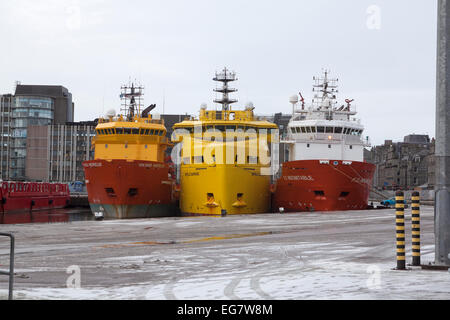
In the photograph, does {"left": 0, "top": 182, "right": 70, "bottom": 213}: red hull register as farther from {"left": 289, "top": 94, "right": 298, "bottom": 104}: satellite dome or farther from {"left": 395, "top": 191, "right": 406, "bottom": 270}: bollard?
{"left": 395, "top": 191, "right": 406, "bottom": 270}: bollard

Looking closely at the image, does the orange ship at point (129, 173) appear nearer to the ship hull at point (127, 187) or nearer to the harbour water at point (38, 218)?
the ship hull at point (127, 187)

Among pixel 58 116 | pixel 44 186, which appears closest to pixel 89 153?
pixel 58 116

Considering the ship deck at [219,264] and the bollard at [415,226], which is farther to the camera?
the bollard at [415,226]

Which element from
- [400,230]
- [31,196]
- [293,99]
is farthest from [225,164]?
[31,196]

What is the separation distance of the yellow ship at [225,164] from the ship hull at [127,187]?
2.13m

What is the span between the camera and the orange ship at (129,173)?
4256cm

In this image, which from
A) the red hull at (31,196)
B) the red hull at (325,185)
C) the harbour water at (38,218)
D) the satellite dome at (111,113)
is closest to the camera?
the red hull at (325,185)

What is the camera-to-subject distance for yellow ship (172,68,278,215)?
130 ft

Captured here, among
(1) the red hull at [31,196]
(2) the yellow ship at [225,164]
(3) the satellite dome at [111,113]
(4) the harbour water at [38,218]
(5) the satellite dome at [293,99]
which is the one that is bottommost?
(4) the harbour water at [38,218]

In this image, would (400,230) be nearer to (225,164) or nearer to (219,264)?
(219,264)

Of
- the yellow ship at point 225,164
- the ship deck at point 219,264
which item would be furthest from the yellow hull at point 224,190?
the ship deck at point 219,264

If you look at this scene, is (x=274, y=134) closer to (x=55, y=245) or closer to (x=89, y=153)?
(x=55, y=245)

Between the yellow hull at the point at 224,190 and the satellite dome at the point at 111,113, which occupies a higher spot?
the satellite dome at the point at 111,113

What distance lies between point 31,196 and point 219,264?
57.2 metres
